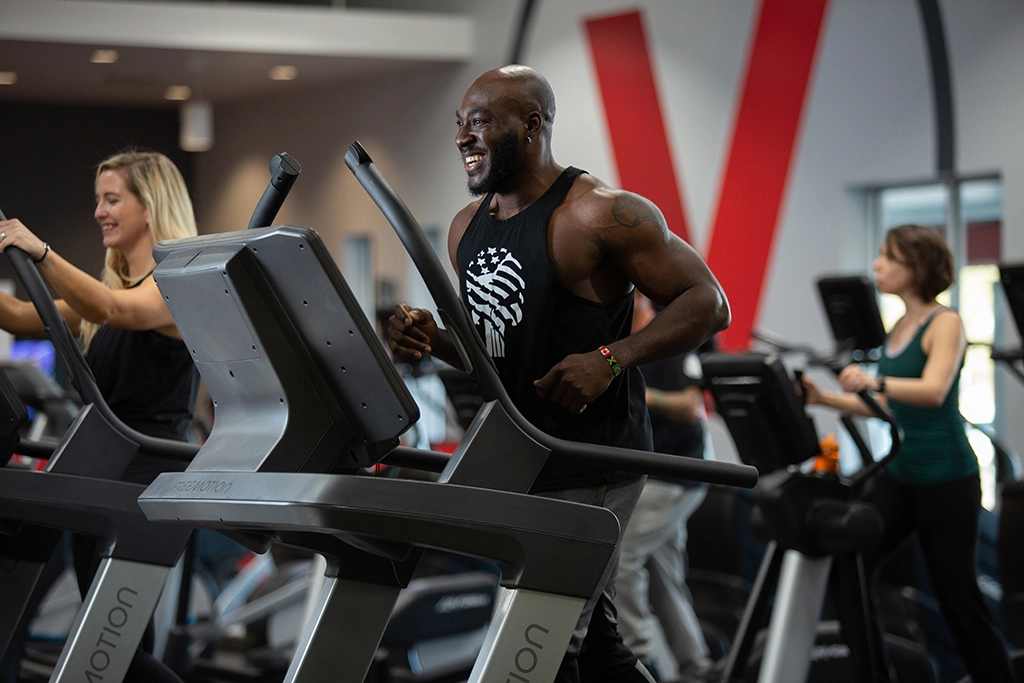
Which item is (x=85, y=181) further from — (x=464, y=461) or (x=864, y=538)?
(x=864, y=538)

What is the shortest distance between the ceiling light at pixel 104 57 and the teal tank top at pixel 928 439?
6.05 metres

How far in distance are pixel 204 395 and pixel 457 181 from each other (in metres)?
2.62

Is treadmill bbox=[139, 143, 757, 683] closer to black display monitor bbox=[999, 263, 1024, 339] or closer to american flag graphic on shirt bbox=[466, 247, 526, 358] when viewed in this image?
american flag graphic on shirt bbox=[466, 247, 526, 358]


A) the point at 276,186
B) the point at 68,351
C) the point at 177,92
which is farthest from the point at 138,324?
the point at 177,92

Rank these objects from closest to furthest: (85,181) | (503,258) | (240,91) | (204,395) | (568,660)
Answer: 1. (568,660)
2. (503,258)
3. (85,181)
4. (204,395)
5. (240,91)

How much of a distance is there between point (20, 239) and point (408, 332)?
0.85 metres

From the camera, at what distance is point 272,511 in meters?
1.48

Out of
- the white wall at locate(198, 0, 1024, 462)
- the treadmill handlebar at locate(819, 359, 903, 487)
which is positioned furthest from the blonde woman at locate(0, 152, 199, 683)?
the white wall at locate(198, 0, 1024, 462)

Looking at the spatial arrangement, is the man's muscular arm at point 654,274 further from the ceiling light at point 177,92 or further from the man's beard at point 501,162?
the ceiling light at point 177,92

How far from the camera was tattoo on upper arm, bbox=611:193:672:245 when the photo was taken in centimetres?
187

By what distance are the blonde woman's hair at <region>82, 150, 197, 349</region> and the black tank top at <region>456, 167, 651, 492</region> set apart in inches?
38.4

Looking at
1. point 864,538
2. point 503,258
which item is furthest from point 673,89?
point 503,258

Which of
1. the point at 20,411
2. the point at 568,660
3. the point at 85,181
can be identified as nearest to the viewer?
the point at 568,660

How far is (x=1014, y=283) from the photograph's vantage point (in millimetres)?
3287
